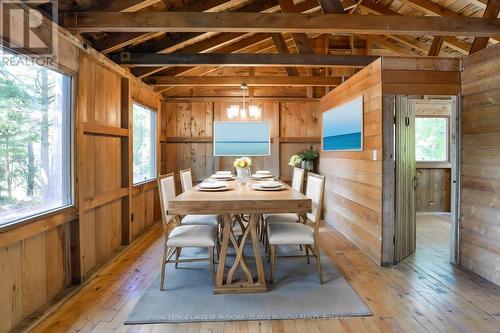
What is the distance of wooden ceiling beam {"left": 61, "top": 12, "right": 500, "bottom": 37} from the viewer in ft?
8.93

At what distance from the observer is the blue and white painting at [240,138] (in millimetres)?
6016

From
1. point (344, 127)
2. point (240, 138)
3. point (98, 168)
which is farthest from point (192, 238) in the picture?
point (240, 138)

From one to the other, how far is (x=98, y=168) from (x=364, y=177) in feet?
9.84

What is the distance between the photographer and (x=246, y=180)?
3645mm

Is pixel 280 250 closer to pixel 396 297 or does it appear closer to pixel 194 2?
pixel 396 297

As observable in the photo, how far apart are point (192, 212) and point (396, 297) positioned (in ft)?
5.98

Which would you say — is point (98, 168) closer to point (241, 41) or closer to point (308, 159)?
point (241, 41)

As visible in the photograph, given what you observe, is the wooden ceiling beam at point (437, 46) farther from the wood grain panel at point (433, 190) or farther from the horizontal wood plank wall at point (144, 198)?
the horizontal wood plank wall at point (144, 198)

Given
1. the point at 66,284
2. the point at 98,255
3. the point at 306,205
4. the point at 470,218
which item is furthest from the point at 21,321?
the point at 470,218

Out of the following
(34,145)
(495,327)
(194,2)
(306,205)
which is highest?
(194,2)

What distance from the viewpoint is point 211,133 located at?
19.7 feet

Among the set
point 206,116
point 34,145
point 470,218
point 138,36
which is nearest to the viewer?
point 34,145

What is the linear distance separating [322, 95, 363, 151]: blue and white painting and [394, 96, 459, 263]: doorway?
526 millimetres

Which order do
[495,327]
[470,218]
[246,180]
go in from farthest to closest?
[246,180] < [470,218] < [495,327]
